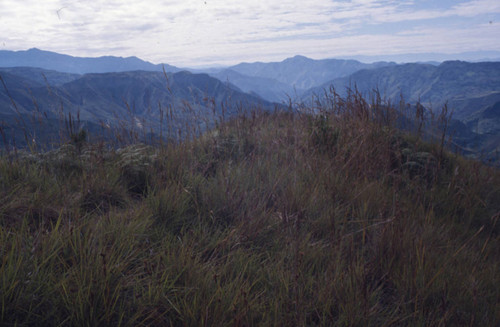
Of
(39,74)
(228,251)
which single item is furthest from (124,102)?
(39,74)

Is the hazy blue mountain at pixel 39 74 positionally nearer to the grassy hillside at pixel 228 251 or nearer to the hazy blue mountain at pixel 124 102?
the hazy blue mountain at pixel 124 102

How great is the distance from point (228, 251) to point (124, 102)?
234cm

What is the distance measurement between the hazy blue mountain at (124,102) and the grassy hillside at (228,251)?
1.64ft

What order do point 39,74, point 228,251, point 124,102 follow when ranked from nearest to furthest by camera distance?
point 228,251 < point 124,102 < point 39,74

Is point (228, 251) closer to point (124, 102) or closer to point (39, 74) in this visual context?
point (124, 102)

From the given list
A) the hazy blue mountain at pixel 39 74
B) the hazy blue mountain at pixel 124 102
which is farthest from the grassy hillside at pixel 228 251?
the hazy blue mountain at pixel 39 74

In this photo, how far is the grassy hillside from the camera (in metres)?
1.22

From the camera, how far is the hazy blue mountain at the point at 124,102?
10.3 feet

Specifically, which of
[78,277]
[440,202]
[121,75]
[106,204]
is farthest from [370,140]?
[121,75]

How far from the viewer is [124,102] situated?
3281 millimetres

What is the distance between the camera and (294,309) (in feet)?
4.45

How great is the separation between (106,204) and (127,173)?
0.49 meters

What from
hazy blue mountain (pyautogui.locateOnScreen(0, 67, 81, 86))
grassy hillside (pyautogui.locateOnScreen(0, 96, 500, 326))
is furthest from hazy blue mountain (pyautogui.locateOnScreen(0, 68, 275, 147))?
hazy blue mountain (pyautogui.locateOnScreen(0, 67, 81, 86))

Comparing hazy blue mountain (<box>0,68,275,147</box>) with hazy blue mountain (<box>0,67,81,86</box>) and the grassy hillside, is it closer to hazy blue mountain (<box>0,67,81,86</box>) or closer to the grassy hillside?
the grassy hillside
